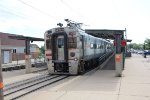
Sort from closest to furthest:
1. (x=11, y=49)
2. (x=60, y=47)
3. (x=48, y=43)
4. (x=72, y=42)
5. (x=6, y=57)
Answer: (x=72, y=42) → (x=60, y=47) → (x=48, y=43) → (x=6, y=57) → (x=11, y=49)

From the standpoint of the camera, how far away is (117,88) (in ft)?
41.4

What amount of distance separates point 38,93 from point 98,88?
272 cm

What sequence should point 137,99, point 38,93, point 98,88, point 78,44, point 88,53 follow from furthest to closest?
point 88,53, point 78,44, point 98,88, point 38,93, point 137,99

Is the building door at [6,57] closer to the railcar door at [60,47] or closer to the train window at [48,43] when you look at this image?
the train window at [48,43]

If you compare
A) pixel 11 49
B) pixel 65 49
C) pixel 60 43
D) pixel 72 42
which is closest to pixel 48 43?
pixel 60 43

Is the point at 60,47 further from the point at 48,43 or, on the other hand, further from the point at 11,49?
the point at 11,49

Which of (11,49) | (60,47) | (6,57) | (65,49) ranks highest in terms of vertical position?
(11,49)

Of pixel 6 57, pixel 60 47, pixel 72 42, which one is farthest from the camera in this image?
pixel 6 57

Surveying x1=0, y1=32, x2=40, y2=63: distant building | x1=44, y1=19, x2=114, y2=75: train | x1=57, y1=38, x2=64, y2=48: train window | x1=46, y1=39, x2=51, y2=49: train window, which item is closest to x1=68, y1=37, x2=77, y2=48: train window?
x1=44, y1=19, x2=114, y2=75: train

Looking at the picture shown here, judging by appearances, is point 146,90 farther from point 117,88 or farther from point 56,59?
point 56,59

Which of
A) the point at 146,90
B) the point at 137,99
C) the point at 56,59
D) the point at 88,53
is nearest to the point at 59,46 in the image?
the point at 56,59

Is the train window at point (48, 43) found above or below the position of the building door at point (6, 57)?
above

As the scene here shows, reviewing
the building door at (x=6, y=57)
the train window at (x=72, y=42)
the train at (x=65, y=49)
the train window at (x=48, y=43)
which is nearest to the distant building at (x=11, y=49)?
the building door at (x=6, y=57)

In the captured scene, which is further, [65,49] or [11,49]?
[11,49]
